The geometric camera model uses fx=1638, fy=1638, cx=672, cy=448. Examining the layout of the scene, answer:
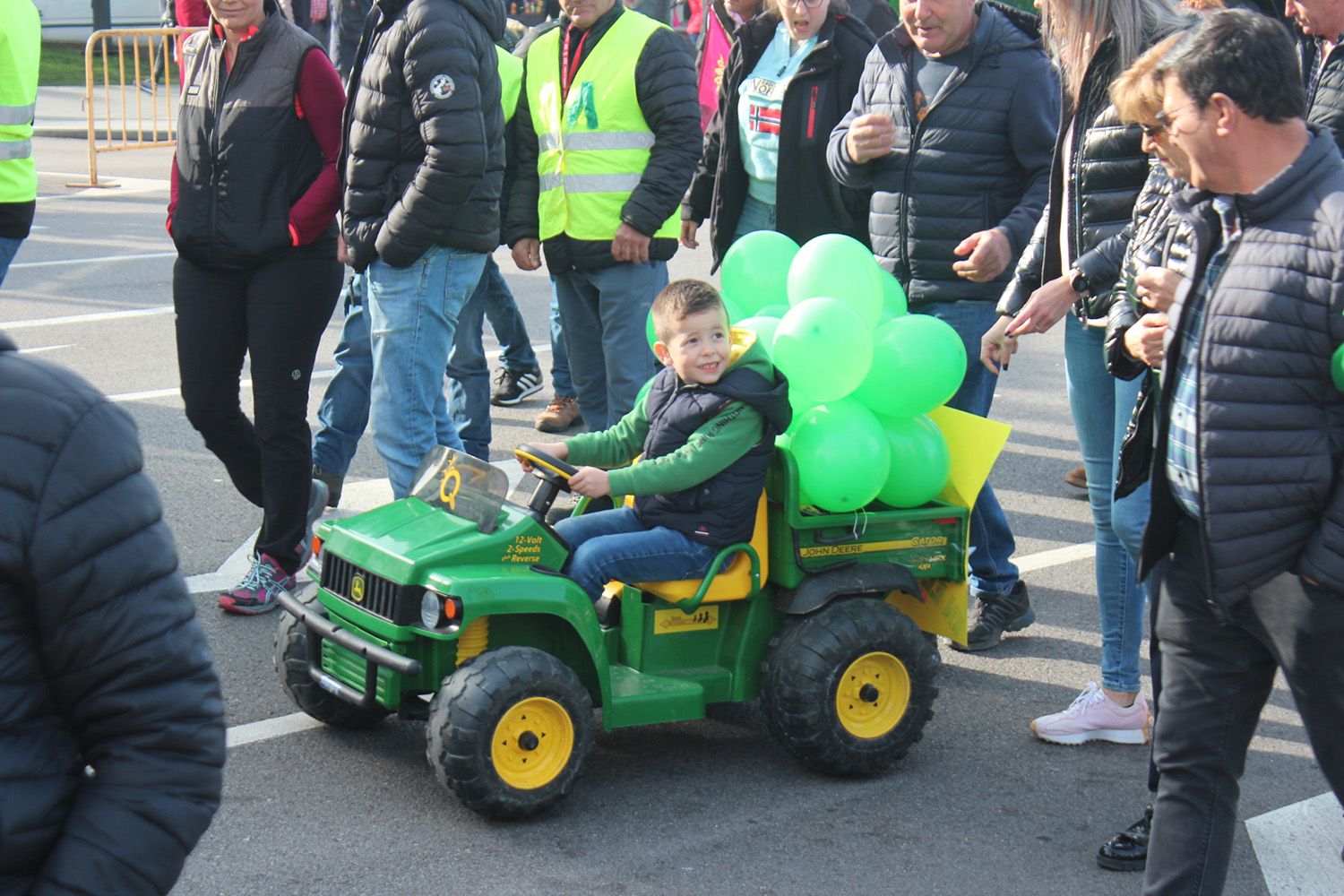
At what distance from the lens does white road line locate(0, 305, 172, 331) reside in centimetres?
988

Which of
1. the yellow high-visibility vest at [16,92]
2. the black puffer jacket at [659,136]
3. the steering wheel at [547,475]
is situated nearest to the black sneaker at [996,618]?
the steering wheel at [547,475]

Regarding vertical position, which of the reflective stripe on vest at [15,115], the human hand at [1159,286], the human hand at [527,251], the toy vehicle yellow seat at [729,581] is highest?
the reflective stripe on vest at [15,115]

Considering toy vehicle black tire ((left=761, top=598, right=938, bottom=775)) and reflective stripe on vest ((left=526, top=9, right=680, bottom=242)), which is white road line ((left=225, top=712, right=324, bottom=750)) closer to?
toy vehicle black tire ((left=761, top=598, right=938, bottom=775))

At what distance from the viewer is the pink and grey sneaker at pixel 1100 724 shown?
4.77 meters

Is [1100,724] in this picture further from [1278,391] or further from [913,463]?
[1278,391]

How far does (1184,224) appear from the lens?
136 inches

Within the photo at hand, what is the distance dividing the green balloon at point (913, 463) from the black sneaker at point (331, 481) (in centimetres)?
264

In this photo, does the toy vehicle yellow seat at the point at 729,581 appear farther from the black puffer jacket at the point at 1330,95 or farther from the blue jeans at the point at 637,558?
the black puffer jacket at the point at 1330,95

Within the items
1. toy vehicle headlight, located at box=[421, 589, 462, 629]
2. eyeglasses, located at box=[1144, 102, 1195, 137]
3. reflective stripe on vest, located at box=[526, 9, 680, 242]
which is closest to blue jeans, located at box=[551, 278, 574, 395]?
reflective stripe on vest, located at box=[526, 9, 680, 242]

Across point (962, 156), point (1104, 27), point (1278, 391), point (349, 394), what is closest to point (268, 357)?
point (349, 394)

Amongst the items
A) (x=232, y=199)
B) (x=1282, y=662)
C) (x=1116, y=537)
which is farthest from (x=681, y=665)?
(x=232, y=199)

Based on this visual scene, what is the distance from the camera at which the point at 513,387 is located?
8727 millimetres

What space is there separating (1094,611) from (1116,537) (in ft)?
4.88

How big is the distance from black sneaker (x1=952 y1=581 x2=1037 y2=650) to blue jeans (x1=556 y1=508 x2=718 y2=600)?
1449 mm
